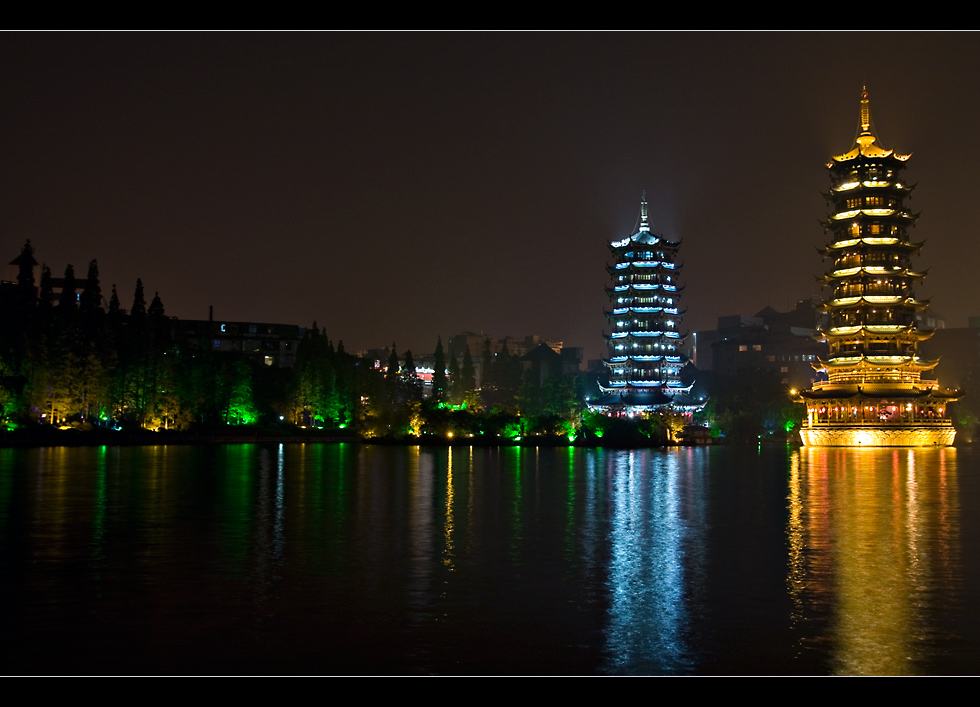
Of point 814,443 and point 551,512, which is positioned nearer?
point 551,512

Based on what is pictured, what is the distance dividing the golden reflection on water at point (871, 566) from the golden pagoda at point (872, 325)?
60.5 m

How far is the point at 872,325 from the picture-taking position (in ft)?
351

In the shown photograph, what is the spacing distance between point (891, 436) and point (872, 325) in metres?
13.0

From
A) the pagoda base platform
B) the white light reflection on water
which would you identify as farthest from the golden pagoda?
the white light reflection on water

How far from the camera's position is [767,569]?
69.5 feet

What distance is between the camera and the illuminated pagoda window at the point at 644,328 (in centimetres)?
13400

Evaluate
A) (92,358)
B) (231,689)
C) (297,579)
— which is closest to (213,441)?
(92,358)

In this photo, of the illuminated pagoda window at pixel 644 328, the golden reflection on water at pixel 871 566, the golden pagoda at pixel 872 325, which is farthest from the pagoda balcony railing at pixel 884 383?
the golden reflection on water at pixel 871 566

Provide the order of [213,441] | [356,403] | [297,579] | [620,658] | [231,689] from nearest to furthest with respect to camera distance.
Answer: [231,689] < [620,658] < [297,579] < [213,441] < [356,403]

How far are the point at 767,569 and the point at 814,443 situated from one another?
90.7 metres

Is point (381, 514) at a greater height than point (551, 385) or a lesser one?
lesser

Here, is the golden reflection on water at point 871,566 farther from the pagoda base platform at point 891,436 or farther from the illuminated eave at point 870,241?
the illuminated eave at point 870,241

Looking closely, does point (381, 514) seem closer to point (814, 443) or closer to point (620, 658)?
point (620, 658)

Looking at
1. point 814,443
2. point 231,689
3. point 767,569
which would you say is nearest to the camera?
point 231,689
